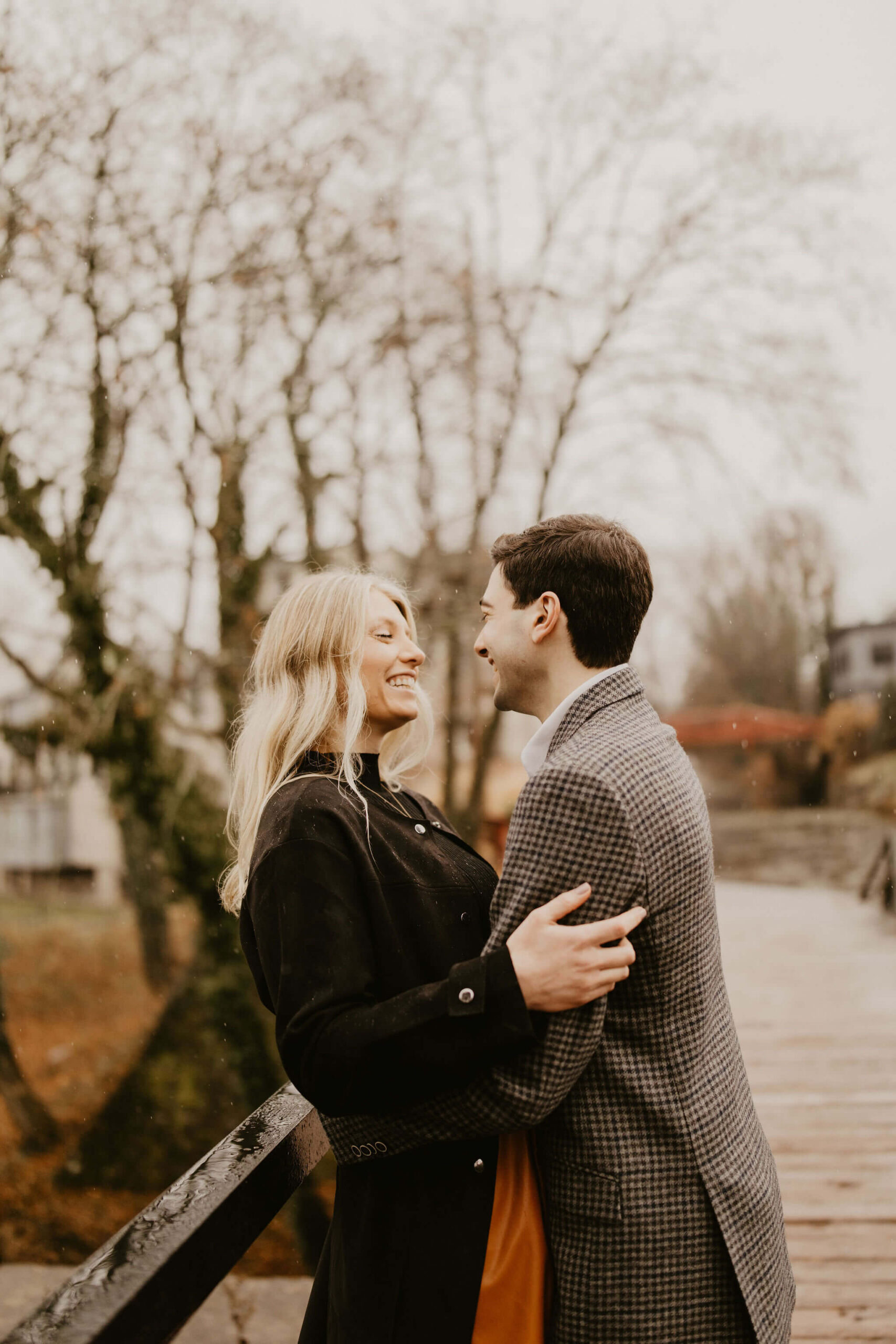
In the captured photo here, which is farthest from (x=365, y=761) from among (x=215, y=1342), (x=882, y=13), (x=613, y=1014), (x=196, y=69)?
(x=196, y=69)

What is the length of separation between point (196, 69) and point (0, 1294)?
695cm

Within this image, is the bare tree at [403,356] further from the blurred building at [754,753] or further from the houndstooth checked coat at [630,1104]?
the houndstooth checked coat at [630,1104]

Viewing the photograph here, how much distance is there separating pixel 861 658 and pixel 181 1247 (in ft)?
20.1

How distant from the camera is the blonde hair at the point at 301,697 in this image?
55.9 inches

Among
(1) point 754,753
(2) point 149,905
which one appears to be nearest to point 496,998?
(1) point 754,753

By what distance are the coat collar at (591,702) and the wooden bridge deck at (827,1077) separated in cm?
199

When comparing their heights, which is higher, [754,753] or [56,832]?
[754,753]

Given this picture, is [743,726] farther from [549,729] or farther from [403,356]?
[549,729]

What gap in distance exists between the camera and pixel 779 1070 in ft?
15.2

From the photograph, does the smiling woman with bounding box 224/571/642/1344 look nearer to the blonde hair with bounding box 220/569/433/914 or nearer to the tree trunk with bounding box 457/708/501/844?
the blonde hair with bounding box 220/569/433/914

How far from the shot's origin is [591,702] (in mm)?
1293

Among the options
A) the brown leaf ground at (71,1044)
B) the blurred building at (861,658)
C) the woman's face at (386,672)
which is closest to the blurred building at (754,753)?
the blurred building at (861,658)

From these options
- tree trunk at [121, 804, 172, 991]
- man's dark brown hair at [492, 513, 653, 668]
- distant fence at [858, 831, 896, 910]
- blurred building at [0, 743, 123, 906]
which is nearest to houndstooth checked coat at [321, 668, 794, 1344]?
man's dark brown hair at [492, 513, 653, 668]

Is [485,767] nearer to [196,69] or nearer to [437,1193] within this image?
[196,69]
